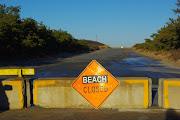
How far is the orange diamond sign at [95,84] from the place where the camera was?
5875 millimetres

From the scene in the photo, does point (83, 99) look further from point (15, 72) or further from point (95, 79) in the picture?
point (15, 72)

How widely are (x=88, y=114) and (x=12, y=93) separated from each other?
2.47m

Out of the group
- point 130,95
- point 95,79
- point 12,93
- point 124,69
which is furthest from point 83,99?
point 124,69

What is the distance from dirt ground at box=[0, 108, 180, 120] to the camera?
17.3ft

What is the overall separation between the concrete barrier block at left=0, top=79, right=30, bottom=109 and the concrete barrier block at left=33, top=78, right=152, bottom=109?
490 millimetres

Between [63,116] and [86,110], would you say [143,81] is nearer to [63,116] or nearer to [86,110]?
[86,110]

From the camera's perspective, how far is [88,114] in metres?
5.53

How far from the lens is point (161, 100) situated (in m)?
6.00

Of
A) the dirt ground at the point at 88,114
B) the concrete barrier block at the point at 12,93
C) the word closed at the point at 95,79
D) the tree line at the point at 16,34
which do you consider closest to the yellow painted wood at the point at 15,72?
the concrete barrier block at the point at 12,93

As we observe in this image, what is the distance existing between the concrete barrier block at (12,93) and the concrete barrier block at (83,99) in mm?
490

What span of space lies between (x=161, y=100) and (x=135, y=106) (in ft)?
2.67

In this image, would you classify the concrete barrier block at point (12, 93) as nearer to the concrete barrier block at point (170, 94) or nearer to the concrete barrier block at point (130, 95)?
the concrete barrier block at point (130, 95)

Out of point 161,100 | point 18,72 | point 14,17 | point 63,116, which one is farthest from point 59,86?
point 14,17

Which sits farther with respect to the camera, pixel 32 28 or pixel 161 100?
pixel 32 28
